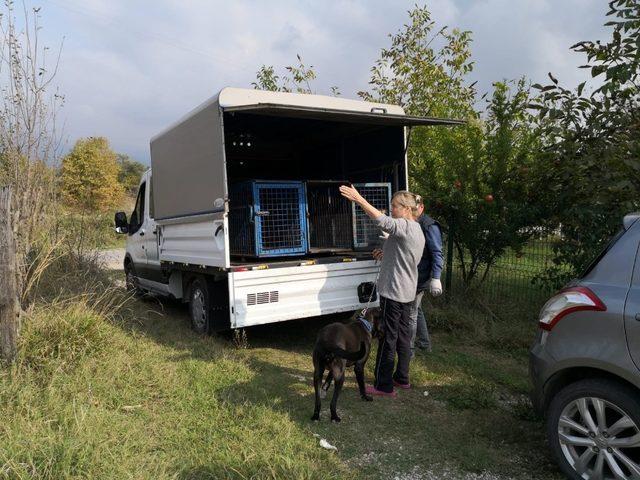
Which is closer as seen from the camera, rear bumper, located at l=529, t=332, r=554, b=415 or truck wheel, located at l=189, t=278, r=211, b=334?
rear bumper, located at l=529, t=332, r=554, b=415

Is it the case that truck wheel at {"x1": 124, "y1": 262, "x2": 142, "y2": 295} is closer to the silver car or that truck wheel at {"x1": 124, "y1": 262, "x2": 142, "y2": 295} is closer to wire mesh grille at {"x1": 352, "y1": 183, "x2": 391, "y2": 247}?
wire mesh grille at {"x1": 352, "y1": 183, "x2": 391, "y2": 247}

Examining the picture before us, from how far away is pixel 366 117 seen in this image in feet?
17.7

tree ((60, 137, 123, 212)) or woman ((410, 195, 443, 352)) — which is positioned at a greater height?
tree ((60, 137, 123, 212))

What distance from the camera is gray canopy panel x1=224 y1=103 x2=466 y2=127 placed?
185 inches

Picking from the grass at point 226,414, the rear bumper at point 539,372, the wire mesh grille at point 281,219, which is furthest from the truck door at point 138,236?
the rear bumper at point 539,372

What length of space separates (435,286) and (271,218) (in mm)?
2089

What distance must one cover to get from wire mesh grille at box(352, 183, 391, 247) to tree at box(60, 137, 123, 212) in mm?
3929

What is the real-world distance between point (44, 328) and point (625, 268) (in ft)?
15.4

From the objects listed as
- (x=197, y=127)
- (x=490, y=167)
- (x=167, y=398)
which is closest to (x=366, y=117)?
(x=197, y=127)

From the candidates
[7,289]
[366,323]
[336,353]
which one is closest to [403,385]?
[366,323]

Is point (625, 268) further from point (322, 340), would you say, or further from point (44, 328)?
point (44, 328)

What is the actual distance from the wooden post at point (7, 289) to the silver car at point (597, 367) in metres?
4.18

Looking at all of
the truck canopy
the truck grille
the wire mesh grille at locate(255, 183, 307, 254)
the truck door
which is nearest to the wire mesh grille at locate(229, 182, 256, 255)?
the wire mesh grille at locate(255, 183, 307, 254)

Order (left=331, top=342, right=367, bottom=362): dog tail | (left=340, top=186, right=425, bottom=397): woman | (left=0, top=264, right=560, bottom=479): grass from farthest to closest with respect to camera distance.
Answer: (left=340, top=186, right=425, bottom=397): woman < (left=331, top=342, right=367, bottom=362): dog tail < (left=0, top=264, right=560, bottom=479): grass
